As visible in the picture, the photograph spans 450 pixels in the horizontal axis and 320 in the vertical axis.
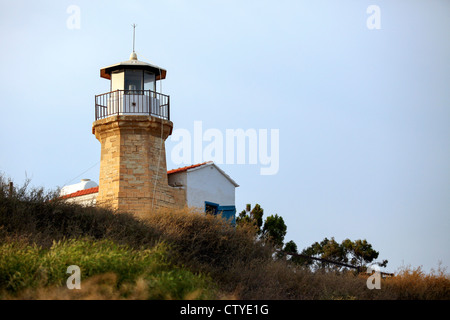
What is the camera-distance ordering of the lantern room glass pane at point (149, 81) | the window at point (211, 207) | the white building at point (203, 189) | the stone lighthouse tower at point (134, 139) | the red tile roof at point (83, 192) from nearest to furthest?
the stone lighthouse tower at point (134, 139) < the lantern room glass pane at point (149, 81) < the white building at point (203, 189) < the red tile roof at point (83, 192) < the window at point (211, 207)

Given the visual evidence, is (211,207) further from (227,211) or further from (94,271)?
(94,271)

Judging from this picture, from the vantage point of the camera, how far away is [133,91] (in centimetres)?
2161

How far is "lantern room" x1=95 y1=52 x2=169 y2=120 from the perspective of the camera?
70.1ft

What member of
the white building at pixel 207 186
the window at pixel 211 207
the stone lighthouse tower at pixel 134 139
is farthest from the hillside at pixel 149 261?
the window at pixel 211 207

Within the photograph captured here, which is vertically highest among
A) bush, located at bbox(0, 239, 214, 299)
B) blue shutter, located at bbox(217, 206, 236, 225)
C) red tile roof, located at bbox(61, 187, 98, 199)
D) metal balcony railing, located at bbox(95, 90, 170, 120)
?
metal balcony railing, located at bbox(95, 90, 170, 120)

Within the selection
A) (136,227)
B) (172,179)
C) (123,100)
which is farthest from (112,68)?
(136,227)

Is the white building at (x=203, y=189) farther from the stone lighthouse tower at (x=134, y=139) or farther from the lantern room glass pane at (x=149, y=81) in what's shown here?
the lantern room glass pane at (x=149, y=81)

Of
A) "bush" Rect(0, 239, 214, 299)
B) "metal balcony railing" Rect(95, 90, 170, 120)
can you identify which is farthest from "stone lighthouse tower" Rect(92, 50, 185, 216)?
"bush" Rect(0, 239, 214, 299)

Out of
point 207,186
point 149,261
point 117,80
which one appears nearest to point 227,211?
point 207,186

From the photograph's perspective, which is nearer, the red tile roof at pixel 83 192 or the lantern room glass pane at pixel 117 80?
the lantern room glass pane at pixel 117 80

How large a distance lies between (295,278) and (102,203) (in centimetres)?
734

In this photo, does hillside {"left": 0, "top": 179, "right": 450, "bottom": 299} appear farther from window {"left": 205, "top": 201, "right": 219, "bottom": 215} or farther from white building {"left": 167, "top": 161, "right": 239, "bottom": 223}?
window {"left": 205, "top": 201, "right": 219, "bottom": 215}

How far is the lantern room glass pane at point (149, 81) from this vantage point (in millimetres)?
21984
